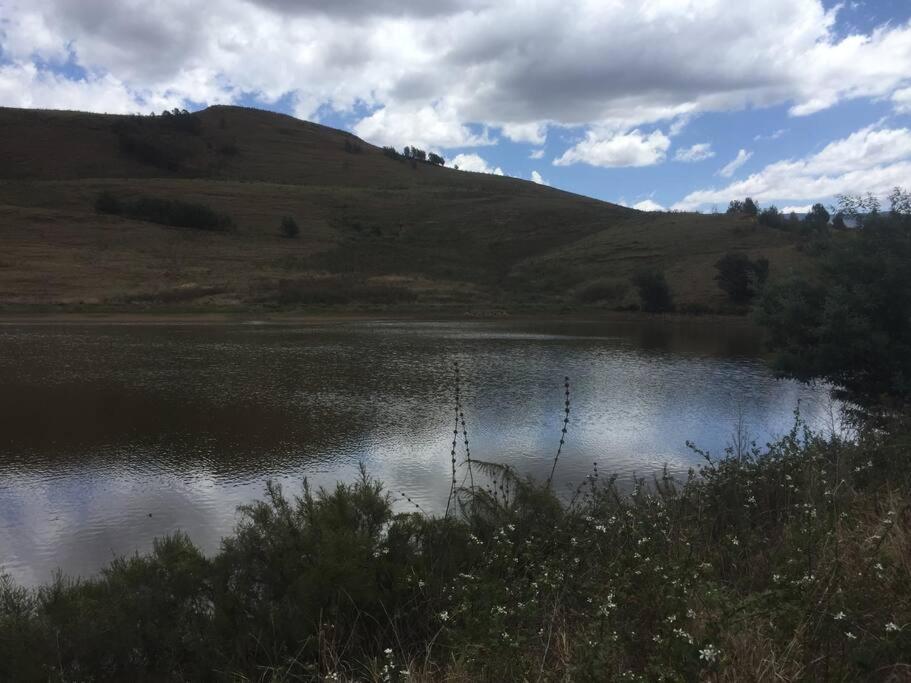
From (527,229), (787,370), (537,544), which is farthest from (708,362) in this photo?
(527,229)

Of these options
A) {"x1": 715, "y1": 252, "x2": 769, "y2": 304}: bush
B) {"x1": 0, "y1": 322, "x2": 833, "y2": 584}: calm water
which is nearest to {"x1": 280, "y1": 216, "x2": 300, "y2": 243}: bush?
{"x1": 715, "y1": 252, "x2": 769, "y2": 304}: bush

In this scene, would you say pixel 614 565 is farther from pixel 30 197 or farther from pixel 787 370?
pixel 30 197

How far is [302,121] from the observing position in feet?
469

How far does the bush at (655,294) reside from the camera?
58.3 m

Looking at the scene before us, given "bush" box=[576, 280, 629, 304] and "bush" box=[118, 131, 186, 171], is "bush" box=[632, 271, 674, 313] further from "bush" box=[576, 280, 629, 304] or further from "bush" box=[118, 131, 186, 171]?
"bush" box=[118, 131, 186, 171]

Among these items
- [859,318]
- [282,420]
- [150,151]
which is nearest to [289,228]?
[150,151]

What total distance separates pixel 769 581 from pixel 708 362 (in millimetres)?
26645

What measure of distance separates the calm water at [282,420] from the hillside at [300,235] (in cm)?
2704

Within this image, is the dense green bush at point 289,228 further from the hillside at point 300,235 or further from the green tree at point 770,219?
the green tree at point 770,219

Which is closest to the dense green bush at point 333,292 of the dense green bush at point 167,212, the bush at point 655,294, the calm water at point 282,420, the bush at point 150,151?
the dense green bush at point 167,212

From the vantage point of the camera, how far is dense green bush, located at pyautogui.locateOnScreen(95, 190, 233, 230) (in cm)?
7288

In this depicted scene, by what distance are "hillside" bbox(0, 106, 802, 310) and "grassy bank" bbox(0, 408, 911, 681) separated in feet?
163

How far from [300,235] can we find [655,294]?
128 ft

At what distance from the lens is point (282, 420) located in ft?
52.4
